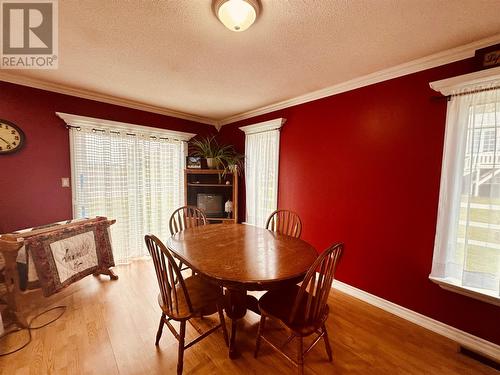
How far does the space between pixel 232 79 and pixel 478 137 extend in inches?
86.0

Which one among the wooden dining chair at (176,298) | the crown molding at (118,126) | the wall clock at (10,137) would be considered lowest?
the wooden dining chair at (176,298)

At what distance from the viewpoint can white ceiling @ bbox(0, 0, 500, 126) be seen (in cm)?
130

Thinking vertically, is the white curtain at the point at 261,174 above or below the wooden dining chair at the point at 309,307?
above

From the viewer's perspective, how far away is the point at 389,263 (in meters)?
2.11

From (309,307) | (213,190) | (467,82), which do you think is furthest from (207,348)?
(467,82)

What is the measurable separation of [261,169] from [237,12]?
222 cm

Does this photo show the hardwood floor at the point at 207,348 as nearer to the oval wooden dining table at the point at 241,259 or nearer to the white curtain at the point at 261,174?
the oval wooden dining table at the point at 241,259

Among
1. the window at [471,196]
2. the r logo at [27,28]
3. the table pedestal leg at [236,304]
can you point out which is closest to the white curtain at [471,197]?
the window at [471,196]

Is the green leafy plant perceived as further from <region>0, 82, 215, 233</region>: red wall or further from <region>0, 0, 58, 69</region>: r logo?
<region>0, 0, 58, 69</region>: r logo

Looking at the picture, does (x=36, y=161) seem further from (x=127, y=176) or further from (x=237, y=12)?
(x=237, y=12)

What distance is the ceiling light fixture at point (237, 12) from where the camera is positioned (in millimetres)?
1210

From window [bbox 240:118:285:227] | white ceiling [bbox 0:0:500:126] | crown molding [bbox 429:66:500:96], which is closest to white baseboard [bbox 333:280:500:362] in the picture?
window [bbox 240:118:285:227]

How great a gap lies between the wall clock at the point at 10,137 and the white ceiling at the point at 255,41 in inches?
22.0

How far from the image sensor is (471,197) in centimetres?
163
